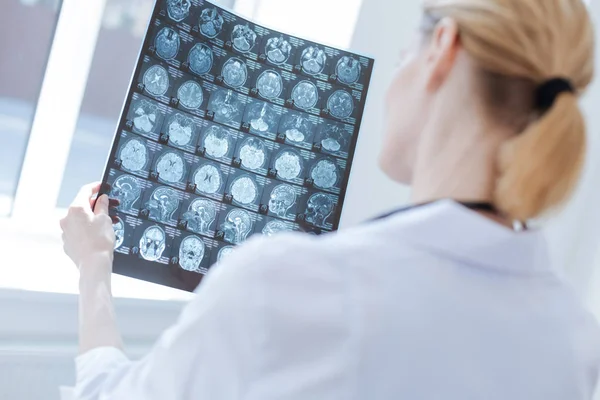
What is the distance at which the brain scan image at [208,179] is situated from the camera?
150 cm

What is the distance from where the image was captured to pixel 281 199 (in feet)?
5.13

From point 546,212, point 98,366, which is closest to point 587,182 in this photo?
point 546,212

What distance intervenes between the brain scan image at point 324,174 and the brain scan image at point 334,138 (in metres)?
0.03

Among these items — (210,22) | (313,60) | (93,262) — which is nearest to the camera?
(93,262)

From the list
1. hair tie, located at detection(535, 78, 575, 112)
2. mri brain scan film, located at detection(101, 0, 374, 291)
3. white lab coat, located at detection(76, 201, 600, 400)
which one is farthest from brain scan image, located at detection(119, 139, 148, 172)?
hair tie, located at detection(535, 78, 575, 112)

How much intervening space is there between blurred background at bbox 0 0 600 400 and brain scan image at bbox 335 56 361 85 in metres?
0.19

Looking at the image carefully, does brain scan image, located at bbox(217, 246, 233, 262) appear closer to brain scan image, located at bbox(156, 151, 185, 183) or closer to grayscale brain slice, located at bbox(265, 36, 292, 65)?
brain scan image, located at bbox(156, 151, 185, 183)

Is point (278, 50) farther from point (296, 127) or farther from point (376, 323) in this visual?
point (376, 323)

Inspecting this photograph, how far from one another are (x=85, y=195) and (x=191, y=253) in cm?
23

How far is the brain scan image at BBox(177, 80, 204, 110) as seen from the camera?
4.78 feet

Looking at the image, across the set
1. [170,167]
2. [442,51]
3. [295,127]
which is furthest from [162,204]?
[442,51]

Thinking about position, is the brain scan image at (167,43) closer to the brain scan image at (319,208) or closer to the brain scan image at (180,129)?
the brain scan image at (180,129)

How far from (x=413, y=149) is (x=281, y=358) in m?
0.37

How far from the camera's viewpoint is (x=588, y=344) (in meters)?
0.96
